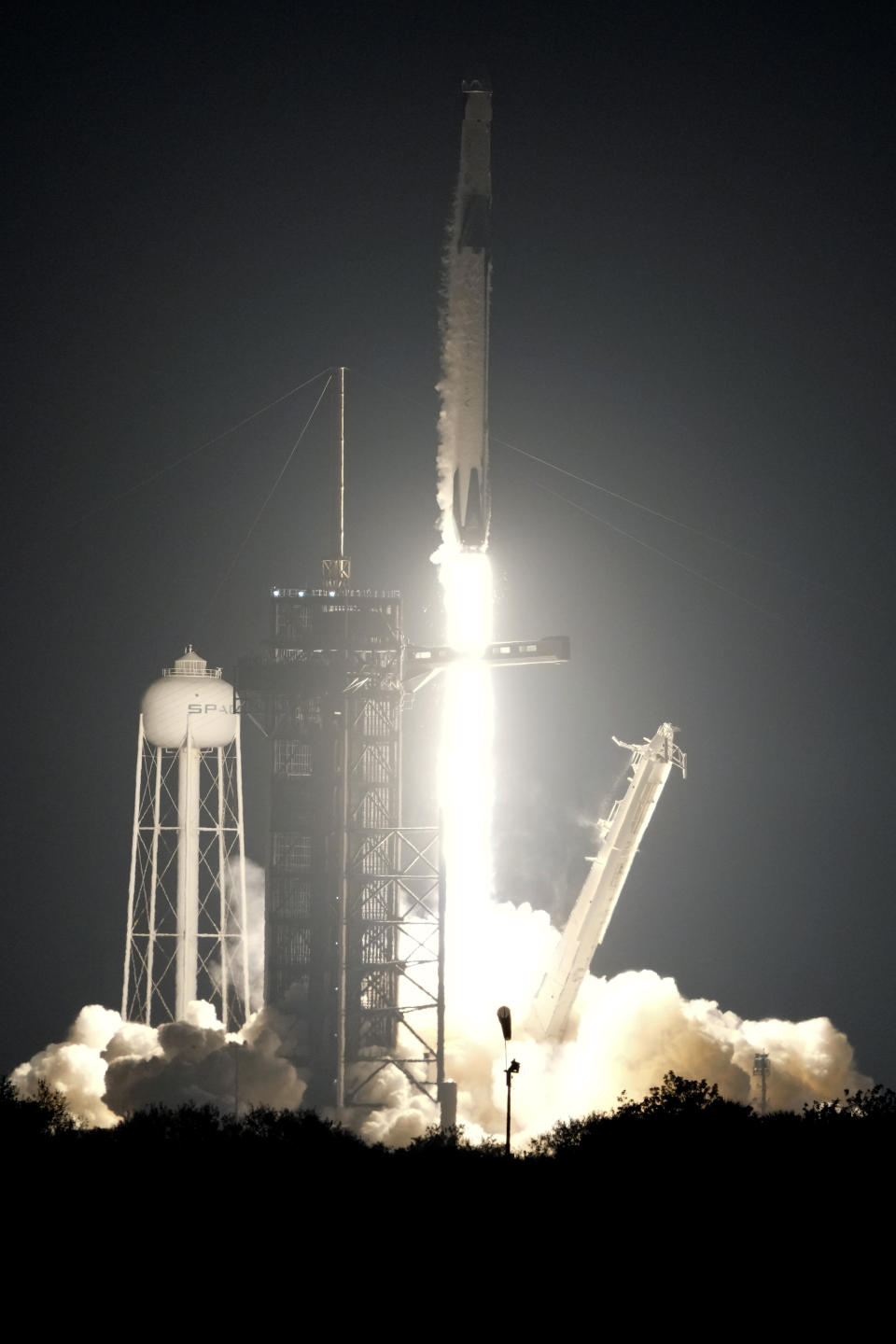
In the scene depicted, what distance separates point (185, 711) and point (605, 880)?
13635 mm

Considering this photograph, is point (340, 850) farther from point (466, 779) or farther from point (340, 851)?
point (466, 779)

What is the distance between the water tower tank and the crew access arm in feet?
38.4

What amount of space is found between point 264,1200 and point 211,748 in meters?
26.5

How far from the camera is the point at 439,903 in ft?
149

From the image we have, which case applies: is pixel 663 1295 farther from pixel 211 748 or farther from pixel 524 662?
pixel 211 748

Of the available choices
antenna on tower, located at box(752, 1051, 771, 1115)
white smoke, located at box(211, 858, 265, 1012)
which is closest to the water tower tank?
white smoke, located at box(211, 858, 265, 1012)

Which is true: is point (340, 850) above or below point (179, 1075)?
above

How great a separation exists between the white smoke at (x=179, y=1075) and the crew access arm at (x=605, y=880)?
639cm

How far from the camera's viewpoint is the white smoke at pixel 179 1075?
45.4m

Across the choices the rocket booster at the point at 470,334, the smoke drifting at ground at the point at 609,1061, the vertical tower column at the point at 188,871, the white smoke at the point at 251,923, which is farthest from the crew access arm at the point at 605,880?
the white smoke at the point at 251,923

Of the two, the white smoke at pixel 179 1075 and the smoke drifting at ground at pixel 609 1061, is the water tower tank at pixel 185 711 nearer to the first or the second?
the white smoke at pixel 179 1075

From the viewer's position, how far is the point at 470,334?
161ft

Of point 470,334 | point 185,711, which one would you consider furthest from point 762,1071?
point 470,334

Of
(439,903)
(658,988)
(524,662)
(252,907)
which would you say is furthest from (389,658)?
(252,907)
